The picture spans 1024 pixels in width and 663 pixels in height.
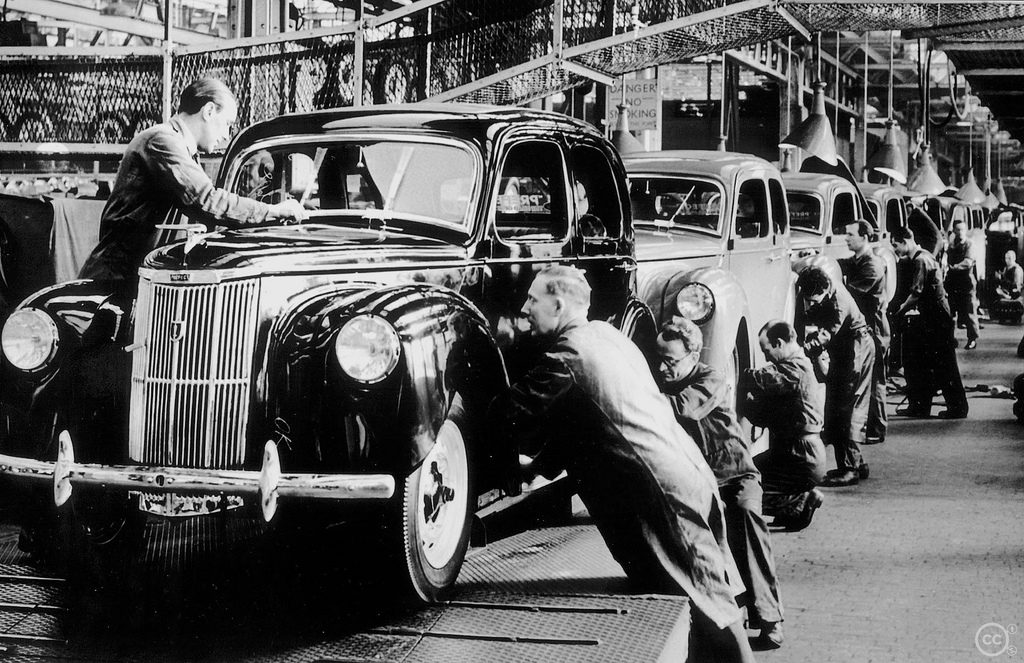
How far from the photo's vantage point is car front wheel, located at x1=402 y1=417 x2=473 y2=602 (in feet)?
12.7

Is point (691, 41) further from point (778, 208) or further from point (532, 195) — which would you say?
point (532, 195)

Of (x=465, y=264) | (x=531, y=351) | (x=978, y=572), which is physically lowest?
(x=978, y=572)

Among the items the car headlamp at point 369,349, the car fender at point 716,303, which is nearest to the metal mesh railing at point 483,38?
the car fender at point 716,303

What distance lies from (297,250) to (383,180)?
763mm

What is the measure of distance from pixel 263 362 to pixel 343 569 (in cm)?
82

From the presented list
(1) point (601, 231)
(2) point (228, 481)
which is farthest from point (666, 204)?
(2) point (228, 481)

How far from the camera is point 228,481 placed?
3543 mm

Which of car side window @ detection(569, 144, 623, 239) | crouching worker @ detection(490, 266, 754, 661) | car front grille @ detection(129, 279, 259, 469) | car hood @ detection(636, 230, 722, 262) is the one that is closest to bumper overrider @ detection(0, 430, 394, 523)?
car front grille @ detection(129, 279, 259, 469)

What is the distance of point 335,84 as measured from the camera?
6242 millimetres

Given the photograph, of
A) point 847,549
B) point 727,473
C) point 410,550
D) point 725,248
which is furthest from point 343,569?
point 725,248

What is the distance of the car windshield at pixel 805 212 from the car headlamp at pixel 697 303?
4102 millimetres

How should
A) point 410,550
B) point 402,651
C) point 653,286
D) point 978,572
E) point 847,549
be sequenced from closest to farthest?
point 402,651 → point 410,550 → point 978,572 → point 847,549 → point 653,286

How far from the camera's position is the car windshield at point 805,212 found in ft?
33.4

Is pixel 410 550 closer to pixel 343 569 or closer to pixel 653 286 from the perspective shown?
pixel 343 569
